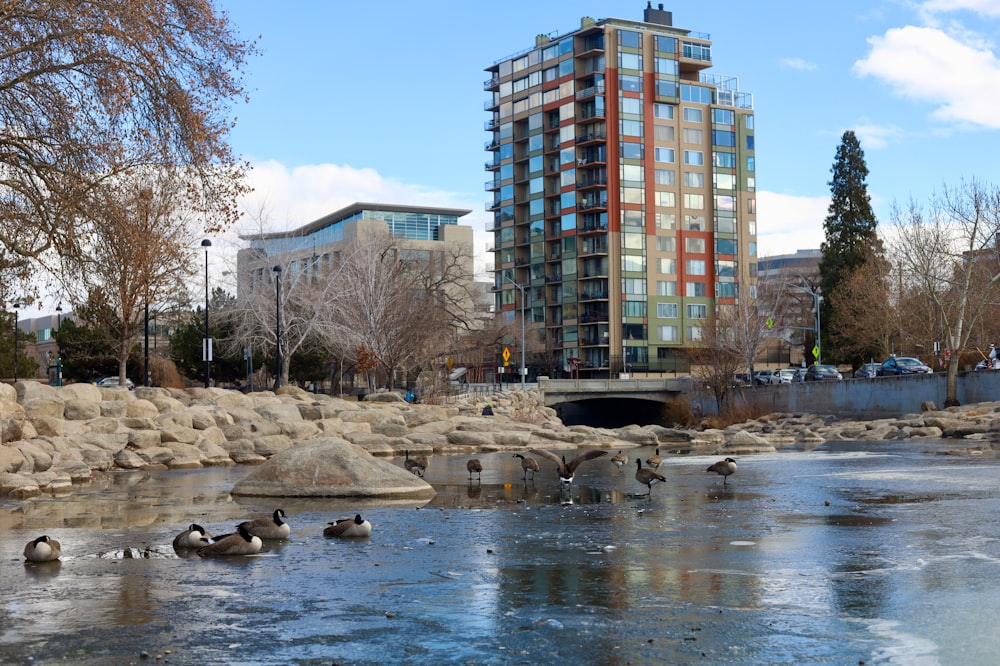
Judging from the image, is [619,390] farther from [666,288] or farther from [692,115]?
[692,115]

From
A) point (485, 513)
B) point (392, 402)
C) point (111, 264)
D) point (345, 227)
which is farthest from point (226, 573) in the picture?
point (345, 227)

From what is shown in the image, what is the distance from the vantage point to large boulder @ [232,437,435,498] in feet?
58.1

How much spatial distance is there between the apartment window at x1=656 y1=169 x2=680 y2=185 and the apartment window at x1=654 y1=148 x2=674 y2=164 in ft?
3.34

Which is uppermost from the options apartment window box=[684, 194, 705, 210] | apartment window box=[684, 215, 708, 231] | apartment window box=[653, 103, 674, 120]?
apartment window box=[653, 103, 674, 120]

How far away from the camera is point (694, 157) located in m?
109

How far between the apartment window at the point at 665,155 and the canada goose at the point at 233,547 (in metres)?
99.4

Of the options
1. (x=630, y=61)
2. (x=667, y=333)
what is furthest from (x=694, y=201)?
(x=630, y=61)

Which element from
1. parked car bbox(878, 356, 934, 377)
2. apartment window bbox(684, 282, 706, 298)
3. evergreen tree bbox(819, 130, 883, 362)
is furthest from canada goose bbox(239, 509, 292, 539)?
apartment window bbox(684, 282, 706, 298)

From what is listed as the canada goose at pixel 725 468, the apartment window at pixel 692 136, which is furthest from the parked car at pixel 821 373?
the canada goose at pixel 725 468

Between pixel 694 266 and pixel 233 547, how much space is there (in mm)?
101568

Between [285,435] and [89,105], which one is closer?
[89,105]

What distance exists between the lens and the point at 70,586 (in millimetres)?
9383

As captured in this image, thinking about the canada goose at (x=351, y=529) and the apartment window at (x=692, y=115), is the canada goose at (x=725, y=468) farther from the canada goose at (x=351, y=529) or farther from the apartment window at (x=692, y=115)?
the apartment window at (x=692, y=115)

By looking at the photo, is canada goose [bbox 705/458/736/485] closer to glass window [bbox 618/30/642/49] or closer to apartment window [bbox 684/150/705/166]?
glass window [bbox 618/30/642/49]
